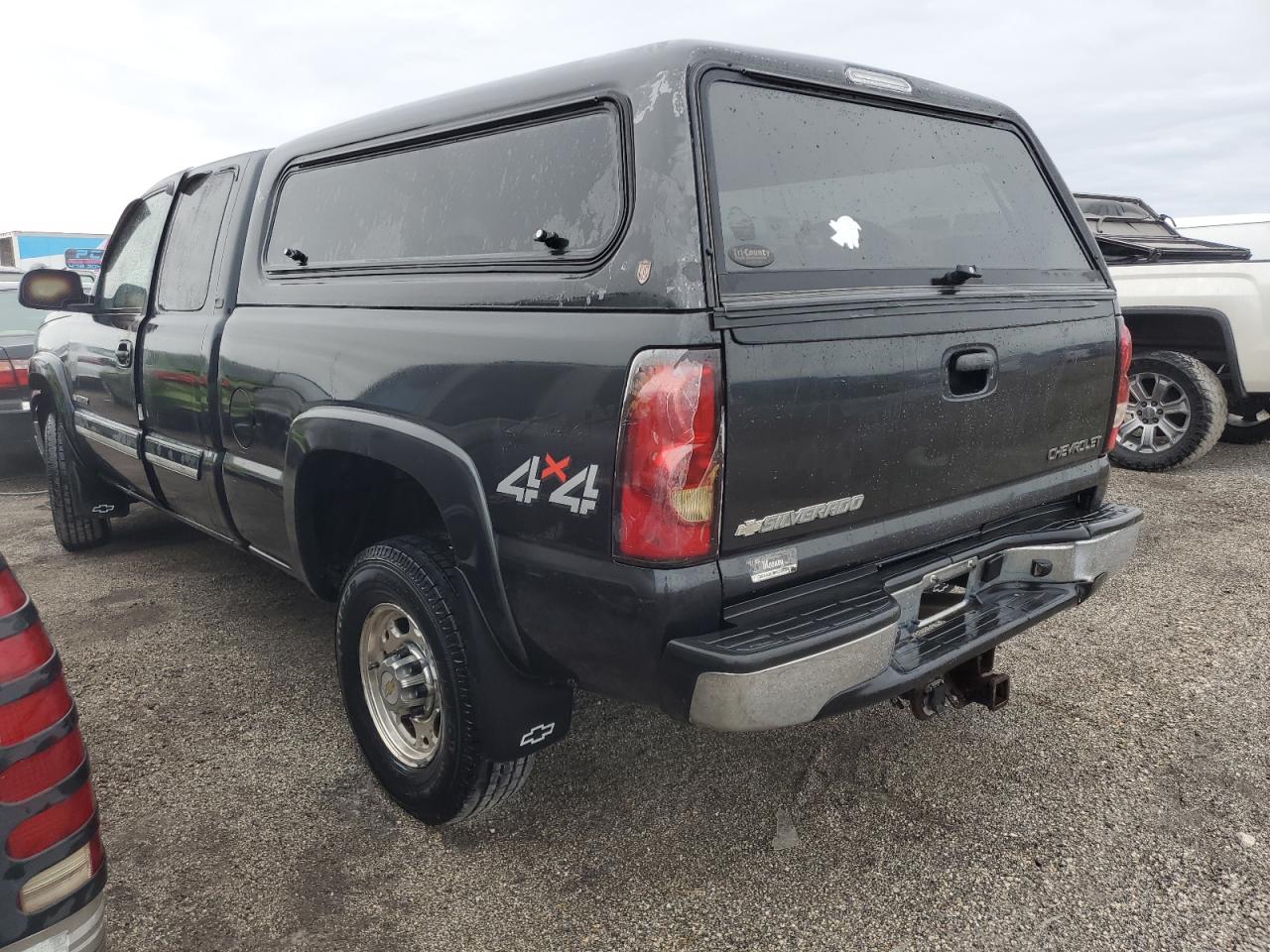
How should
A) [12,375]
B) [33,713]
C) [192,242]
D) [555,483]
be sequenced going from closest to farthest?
[33,713], [555,483], [192,242], [12,375]

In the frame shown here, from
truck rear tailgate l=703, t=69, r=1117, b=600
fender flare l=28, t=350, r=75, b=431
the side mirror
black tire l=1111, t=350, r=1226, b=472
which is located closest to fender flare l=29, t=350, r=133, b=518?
fender flare l=28, t=350, r=75, b=431

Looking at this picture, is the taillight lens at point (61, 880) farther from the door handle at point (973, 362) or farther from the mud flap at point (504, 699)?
the door handle at point (973, 362)

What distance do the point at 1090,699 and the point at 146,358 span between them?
3.77 m

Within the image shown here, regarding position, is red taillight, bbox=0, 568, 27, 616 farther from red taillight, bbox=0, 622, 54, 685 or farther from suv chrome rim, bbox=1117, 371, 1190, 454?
suv chrome rim, bbox=1117, 371, 1190, 454

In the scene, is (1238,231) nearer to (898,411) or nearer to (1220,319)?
(1220,319)

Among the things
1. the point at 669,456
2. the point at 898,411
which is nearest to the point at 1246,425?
the point at 898,411

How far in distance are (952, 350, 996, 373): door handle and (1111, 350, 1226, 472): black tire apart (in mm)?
4843

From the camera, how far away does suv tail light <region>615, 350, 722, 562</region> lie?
178 cm

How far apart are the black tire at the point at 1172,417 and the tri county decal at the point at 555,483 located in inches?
229

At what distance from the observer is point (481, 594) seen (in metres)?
2.17

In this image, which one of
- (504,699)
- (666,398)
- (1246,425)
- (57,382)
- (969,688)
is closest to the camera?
(666,398)

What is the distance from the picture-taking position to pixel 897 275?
2268 millimetres

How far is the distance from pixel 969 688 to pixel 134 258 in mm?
3816

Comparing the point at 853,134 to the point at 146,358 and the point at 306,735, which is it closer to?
the point at 306,735
